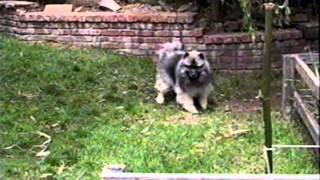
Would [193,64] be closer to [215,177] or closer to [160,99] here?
[160,99]

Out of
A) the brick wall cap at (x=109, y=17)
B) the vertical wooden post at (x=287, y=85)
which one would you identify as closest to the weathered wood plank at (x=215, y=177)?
the vertical wooden post at (x=287, y=85)

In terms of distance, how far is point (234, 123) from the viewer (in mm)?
5070

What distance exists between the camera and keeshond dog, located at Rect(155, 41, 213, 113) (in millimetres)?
5273

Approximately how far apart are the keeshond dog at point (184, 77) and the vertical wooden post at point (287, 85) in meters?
0.67

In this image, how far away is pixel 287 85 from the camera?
4.95 meters

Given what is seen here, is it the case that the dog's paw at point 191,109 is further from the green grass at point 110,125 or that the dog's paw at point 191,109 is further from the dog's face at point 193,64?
the dog's face at point 193,64

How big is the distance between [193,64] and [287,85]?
0.76 m

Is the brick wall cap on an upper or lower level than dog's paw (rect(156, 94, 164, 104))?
upper

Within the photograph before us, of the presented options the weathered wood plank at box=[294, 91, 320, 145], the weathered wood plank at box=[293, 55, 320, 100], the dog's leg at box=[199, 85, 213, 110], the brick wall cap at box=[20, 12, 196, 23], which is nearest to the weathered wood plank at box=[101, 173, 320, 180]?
the weathered wood plank at box=[293, 55, 320, 100]

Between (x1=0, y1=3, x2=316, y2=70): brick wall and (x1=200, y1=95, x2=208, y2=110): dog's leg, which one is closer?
(x1=200, y1=95, x2=208, y2=110): dog's leg

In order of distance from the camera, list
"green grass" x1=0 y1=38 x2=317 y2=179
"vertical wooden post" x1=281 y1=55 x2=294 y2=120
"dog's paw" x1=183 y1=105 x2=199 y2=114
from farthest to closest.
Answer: "dog's paw" x1=183 y1=105 x2=199 y2=114 < "vertical wooden post" x1=281 y1=55 x2=294 y2=120 < "green grass" x1=0 y1=38 x2=317 y2=179

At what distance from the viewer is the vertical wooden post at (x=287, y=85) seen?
486 cm

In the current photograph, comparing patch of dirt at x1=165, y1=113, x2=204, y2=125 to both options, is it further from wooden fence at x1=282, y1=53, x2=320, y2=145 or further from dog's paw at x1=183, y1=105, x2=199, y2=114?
wooden fence at x1=282, y1=53, x2=320, y2=145

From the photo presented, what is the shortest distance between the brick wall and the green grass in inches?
14.9
